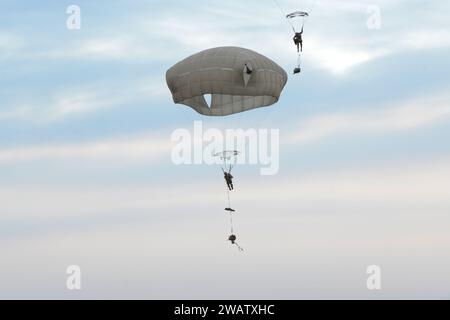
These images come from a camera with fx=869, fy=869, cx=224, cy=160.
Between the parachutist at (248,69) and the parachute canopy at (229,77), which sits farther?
the parachute canopy at (229,77)

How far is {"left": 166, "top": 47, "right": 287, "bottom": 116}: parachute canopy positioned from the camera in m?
55.1

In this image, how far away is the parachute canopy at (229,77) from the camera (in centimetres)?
5512

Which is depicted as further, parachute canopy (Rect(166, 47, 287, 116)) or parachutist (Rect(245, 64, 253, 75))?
parachute canopy (Rect(166, 47, 287, 116))

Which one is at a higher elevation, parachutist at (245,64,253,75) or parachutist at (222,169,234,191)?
parachutist at (245,64,253,75)

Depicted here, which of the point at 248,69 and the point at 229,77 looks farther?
the point at 229,77

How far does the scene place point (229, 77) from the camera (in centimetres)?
5519

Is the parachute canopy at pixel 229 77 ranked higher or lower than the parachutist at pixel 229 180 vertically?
higher

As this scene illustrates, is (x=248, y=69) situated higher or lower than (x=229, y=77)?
higher
